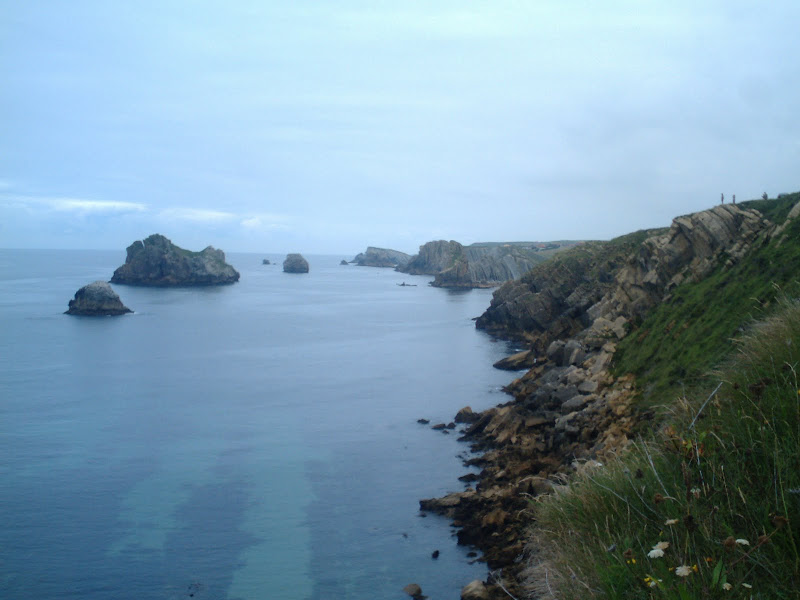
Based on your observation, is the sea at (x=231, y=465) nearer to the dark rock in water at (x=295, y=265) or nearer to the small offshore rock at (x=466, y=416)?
the small offshore rock at (x=466, y=416)

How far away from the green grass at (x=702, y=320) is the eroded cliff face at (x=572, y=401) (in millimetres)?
934

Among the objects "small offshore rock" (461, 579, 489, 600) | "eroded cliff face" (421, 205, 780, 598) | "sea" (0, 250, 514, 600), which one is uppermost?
"eroded cliff face" (421, 205, 780, 598)

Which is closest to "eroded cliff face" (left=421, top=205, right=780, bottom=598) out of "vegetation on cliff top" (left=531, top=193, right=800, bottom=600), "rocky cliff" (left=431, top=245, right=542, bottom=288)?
"vegetation on cliff top" (left=531, top=193, right=800, bottom=600)

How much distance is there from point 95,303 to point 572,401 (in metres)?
66.3

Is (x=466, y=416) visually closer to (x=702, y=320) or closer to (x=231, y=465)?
(x=231, y=465)

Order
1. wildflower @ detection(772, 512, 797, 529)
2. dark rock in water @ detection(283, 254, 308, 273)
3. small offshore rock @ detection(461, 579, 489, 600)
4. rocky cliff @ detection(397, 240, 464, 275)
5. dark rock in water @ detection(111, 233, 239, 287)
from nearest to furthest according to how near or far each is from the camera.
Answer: wildflower @ detection(772, 512, 797, 529)
small offshore rock @ detection(461, 579, 489, 600)
dark rock in water @ detection(111, 233, 239, 287)
rocky cliff @ detection(397, 240, 464, 275)
dark rock in water @ detection(283, 254, 308, 273)

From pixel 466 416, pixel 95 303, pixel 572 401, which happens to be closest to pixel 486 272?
pixel 95 303

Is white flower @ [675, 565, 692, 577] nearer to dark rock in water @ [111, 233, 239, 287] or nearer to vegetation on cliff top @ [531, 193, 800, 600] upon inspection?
vegetation on cliff top @ [531, 193, 800, 600]

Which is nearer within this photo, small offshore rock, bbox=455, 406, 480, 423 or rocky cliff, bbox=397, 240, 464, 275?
small offshore rock, bbox=455, 406, 480, 423

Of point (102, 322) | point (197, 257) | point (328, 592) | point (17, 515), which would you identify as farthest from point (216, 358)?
point (197, 257)

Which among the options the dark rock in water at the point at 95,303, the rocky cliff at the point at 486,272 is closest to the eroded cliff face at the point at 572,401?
the dark rock in water at the point at 95,303

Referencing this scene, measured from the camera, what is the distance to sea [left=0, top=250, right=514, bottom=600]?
16703mm

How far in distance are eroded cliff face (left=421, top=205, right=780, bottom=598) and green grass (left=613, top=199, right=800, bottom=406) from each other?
93cm

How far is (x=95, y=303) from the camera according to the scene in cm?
7381
